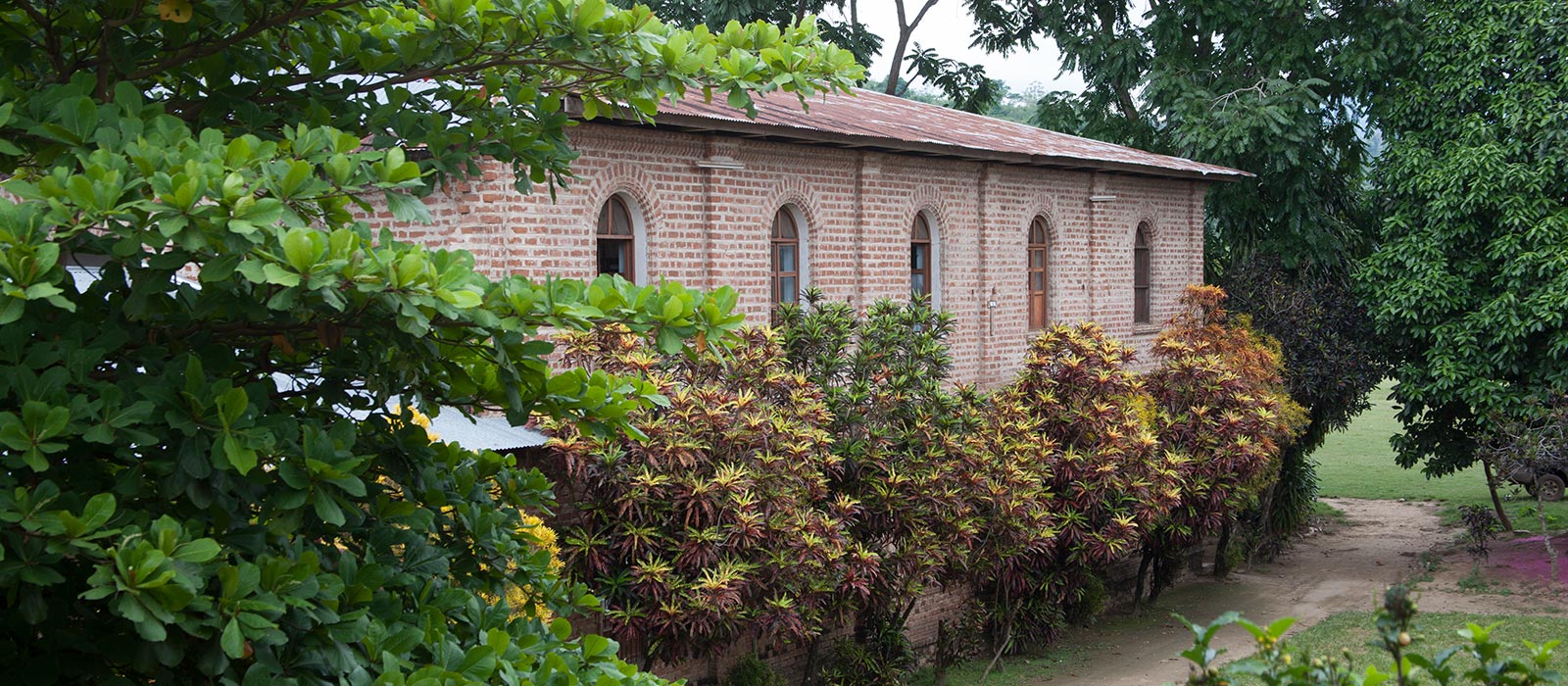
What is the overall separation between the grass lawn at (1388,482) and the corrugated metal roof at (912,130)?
25.2ft

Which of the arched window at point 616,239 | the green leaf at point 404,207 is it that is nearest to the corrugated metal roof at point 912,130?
the arched window at point 616,239

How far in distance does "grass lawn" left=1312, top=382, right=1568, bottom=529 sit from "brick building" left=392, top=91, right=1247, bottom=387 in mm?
7021

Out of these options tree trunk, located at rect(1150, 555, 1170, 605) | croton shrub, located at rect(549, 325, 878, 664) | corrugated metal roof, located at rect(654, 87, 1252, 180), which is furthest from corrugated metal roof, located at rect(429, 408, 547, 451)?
tree trunk, located at rect(1150, 555, 1170, 605)

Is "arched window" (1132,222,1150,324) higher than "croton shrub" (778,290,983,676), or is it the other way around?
"arched window" (1132,222,1150,324)

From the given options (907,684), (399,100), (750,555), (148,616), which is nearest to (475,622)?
(148,616)

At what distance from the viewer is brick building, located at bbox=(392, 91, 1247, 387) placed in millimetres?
12906

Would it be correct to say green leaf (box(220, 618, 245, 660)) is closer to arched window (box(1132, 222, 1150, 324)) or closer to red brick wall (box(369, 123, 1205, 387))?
red brick wall (box(369, 123, 1205, 387))

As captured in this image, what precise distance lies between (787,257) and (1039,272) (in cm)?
550

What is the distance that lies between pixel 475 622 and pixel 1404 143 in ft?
65.0

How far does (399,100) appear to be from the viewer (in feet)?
15.4

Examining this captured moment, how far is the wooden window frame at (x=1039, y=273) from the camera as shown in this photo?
65.1ft

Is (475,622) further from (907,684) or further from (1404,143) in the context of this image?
(1404,143)

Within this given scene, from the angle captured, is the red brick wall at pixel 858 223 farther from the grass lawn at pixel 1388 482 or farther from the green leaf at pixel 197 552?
the grass lawn at pixel 1388 482

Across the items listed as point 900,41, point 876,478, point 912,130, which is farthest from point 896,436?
point 900,41
